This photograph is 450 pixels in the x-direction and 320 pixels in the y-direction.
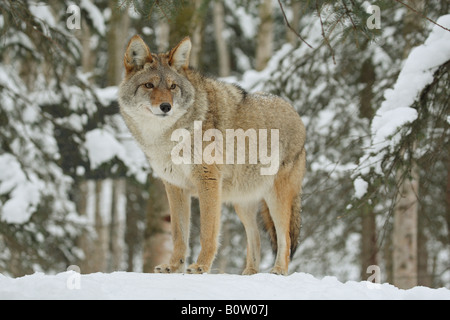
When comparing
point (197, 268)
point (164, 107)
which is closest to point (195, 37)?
point (164, 107)

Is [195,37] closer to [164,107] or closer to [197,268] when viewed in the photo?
[164,107]

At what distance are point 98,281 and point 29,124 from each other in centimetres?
618

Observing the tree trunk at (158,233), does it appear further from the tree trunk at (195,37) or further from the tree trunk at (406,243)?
the tree trunk at (406,243)

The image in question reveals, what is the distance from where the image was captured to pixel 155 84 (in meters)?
5.27

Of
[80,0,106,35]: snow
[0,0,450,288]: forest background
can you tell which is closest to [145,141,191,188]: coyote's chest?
[0,0,450,288]: forest background

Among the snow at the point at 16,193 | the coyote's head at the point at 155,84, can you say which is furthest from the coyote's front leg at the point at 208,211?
the snow at the point at 16,193

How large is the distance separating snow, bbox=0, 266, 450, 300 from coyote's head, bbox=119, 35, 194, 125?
174cm

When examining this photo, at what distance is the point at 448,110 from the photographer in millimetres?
5719

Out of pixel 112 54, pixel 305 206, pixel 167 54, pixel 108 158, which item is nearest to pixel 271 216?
pixel 167 54

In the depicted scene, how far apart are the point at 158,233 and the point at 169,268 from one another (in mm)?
3153

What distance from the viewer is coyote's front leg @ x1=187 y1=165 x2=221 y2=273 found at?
527 centimetres

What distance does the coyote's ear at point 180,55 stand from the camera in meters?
5.47
